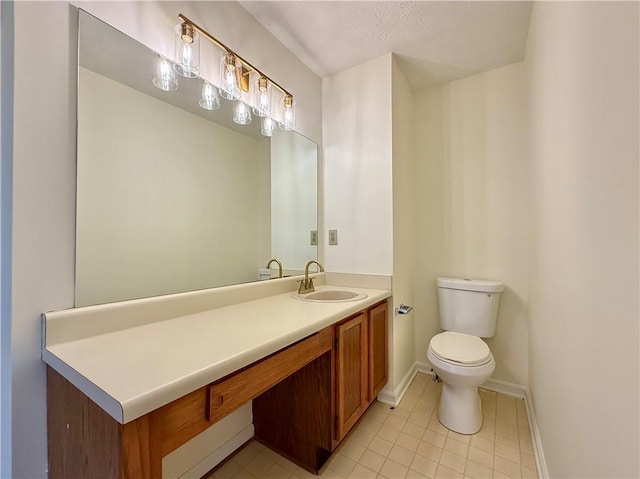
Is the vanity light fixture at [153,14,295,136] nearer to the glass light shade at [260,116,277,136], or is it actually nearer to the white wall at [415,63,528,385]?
the glass light shade at [260,116,277,136]

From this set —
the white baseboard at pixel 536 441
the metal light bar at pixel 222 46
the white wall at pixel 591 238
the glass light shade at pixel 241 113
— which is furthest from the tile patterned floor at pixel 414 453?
the metal light bar at pixel 222 46

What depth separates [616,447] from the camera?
23.3 inches

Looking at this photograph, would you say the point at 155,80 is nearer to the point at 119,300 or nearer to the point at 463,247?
the point at 119,300

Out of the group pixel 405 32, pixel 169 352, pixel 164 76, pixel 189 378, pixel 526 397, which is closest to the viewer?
pixel 189 378

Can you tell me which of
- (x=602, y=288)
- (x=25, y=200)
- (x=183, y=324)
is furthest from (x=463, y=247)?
(x=25, y=200)

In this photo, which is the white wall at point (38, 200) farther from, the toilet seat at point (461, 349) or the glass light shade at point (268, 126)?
the toilet seat at point (461, 349)

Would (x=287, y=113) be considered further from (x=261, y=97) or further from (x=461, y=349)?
(x=461, y=349)

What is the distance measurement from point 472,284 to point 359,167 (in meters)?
1.14

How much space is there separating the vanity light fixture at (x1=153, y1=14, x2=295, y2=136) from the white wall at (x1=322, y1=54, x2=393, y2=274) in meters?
0.42

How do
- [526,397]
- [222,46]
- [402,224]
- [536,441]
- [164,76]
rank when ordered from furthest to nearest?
[402,224] → [526,397] → [536,441] → [222,46] → [164,76]

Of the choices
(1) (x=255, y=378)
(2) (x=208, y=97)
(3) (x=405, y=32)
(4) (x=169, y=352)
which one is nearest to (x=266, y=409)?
(1) (x=255, y=378)

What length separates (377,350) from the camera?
1.69m

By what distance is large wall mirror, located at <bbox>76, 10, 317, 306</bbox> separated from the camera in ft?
3.25

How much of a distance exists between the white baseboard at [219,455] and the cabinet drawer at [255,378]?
78 centimetres
